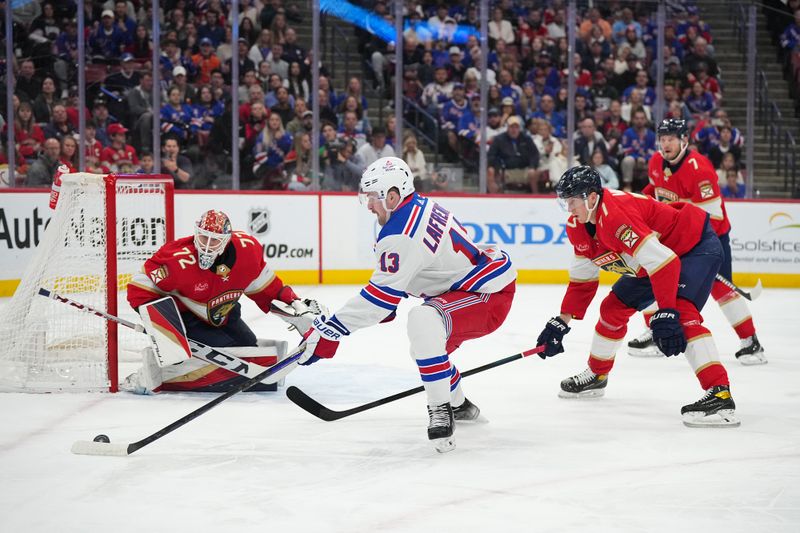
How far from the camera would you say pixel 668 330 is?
3625mm

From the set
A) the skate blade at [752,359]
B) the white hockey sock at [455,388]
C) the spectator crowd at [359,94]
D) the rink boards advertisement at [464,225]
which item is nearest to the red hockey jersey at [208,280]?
the white hockey sock at [455,388]

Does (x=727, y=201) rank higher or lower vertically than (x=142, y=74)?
lower

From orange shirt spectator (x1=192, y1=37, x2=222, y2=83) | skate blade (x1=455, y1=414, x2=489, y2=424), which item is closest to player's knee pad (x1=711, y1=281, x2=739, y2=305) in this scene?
skate blade (x1=455, y1=414, x2=489, y2=424)

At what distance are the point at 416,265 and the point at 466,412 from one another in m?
0.76

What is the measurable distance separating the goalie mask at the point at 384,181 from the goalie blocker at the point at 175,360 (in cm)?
114

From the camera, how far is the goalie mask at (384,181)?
3438 millimetres

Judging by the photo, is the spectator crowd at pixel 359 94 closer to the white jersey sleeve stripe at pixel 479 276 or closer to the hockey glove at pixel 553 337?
the hockey glove at pixel 553 337

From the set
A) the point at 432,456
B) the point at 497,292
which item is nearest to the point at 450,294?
the point at 497,292

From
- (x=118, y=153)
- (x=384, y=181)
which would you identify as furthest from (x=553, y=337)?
(x=118, y=153)

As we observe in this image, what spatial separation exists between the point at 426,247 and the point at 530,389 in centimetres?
136

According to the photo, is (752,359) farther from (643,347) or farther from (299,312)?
(299,312)

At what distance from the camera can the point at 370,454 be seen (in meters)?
3.43

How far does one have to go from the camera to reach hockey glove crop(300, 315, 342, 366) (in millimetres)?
3418

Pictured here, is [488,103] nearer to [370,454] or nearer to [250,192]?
[250,192]
